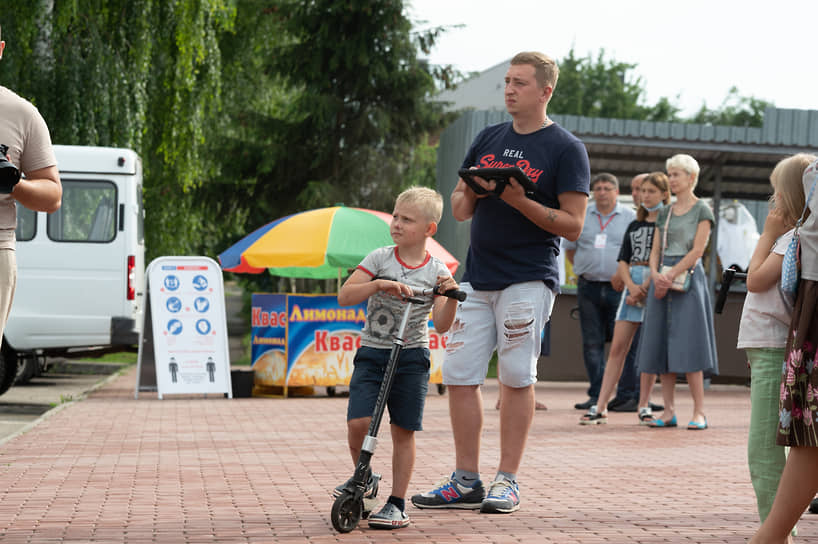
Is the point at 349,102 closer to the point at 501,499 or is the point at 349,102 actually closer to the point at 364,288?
the point at 501,499

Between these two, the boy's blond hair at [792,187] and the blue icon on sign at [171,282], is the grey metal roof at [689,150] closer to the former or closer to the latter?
the blue icon on sign at [171,282]

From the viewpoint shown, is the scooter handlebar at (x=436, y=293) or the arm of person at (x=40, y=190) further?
the scooter handlebar at (x=436, y=293)

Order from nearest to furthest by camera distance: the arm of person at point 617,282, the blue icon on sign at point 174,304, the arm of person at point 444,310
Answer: the arm of person at point 444,310 → the arm of person at point 617,282 → the blue icon on sign at point 174,304

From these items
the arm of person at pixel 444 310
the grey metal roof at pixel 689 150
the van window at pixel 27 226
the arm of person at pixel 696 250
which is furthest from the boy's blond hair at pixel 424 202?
the grey metal roof at pixel 689 150

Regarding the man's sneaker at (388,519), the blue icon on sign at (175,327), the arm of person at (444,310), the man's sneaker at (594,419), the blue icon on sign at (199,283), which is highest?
the arm of person at (444,310)

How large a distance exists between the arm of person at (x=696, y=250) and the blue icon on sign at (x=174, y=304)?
19.3ft

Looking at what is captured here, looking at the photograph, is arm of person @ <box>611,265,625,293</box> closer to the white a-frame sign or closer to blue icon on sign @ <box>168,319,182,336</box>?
the white a-frame sign

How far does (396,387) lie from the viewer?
4848 millimetres

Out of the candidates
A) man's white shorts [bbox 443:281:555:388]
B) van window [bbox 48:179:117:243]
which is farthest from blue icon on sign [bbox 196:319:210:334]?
man's white shorts [bbox 443:281:555:388]

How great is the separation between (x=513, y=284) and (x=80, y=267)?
29.7 feet

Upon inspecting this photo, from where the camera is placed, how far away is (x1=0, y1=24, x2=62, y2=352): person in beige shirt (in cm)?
400

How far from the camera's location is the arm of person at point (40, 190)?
13.1ft

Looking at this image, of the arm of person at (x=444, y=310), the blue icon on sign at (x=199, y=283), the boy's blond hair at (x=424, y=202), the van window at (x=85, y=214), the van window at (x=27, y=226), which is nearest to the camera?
the arm of person at (x=444, y=310)

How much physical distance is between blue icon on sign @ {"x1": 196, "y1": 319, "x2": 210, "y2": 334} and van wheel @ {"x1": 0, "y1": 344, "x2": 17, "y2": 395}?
6.65 ft
